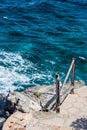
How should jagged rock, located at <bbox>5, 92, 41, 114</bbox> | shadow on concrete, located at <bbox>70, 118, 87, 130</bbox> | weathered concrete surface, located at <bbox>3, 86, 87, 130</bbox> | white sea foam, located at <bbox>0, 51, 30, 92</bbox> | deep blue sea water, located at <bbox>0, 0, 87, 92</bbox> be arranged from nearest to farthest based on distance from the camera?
weathered concrete surface, located at <bbox>3, 86, 87, 130</bbox> < shadow on concrete, located at <bbox>70, 118, 87, 130</bbox> < jagged rock, located at <bbox>5, 92, 41, 114</bbox> < white sea foam, located at <bbox>0, 51, 30, 92</bbox> < deep blue sea water, located at <bbox>0, 0, 87, 92</bbox>

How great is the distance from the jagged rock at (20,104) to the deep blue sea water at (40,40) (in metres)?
9.58

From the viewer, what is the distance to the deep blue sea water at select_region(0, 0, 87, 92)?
2902cm

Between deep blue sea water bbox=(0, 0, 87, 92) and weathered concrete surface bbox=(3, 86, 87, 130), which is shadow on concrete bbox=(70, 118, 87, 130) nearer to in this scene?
weathered concrete surface bbox=(3, 86, 87, 130)

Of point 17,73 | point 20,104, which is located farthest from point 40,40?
point 20,104

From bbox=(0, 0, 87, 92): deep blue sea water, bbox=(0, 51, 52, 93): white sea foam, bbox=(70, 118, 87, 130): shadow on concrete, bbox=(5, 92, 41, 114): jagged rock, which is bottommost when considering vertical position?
bbox=(0, 51, 52, 93): white sea foam

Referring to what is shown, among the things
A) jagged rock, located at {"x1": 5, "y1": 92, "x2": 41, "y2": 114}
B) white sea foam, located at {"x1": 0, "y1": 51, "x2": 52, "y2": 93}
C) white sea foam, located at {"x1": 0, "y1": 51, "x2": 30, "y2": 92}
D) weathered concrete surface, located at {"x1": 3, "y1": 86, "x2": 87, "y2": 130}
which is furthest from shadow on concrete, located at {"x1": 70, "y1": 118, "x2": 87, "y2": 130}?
white sea foam, located at {"x1": 0, "y1": 51, "x2": 30, "y2": 92}

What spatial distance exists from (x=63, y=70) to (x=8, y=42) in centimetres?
828

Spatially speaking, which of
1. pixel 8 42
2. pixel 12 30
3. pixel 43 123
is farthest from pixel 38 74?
pixel 43 123

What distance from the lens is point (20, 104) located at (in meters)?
15.7

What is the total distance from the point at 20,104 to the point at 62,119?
206 cm

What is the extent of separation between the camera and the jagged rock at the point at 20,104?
15.5 metres

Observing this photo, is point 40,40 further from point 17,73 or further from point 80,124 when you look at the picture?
point 80,124

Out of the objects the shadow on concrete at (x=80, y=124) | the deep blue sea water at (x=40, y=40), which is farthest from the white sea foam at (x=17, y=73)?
the shadow on concrete at (x=80, y=124)

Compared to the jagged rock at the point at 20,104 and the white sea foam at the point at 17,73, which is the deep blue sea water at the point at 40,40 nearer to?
the white sea foam at the point at 17,73
